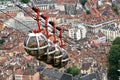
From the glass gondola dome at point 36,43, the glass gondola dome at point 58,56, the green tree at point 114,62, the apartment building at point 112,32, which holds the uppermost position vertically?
the glass gondola dome at point 36,43

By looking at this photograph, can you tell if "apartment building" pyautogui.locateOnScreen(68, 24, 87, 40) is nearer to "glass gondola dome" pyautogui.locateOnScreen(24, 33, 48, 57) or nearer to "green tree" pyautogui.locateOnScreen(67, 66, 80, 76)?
"green tree" pyautogui.locateOnScreen(67, 66, 80, 76)

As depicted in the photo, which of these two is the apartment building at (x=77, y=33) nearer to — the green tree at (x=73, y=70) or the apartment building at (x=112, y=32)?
the apartment building at (x=112, y=32)

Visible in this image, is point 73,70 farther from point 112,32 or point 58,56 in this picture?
point 58,56

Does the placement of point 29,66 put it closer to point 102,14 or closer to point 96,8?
point 102,14

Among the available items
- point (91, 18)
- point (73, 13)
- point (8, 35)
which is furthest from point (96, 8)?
point (8, 35)

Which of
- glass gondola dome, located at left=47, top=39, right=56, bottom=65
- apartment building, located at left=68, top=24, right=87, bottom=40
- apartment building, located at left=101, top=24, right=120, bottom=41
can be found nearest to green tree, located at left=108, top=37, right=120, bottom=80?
apartment building, located at left=68, top=24, right=87, bottom=40

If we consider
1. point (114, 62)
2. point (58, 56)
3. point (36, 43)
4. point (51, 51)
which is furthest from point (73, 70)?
point (36, 43)

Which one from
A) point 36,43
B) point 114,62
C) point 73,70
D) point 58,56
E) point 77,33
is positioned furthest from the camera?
point 77,33

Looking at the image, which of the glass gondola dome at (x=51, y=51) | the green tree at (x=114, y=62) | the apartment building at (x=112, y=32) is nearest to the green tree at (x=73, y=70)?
the green tree at (x=114, y=62)
